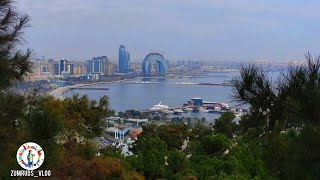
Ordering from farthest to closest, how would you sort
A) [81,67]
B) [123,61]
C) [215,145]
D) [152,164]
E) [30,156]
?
[123,61] < [81,67] < [215,145] < [152,164] < [30,156]

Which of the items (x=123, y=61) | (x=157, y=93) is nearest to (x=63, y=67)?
(x=157, y=93)

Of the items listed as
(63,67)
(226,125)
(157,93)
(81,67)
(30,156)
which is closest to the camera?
(30,156)

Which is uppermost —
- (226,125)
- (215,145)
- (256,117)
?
(256,117)

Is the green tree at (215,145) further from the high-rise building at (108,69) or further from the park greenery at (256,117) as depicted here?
the high-rise building at (108,69)

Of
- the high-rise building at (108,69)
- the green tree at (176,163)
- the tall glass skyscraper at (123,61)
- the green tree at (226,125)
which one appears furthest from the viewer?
the tall glass skyscraper at (123,61)

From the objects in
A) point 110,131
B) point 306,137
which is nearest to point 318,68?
point 306,137

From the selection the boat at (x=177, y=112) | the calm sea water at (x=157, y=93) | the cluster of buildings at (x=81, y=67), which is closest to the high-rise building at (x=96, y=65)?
the cluster of buildings at (x=81, y=67)

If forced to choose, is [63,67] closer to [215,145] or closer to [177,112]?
[177,112]
